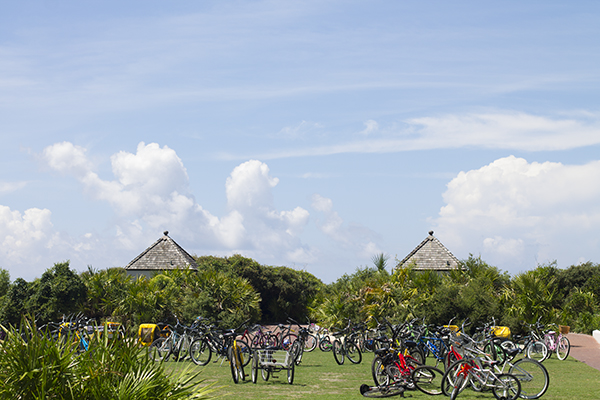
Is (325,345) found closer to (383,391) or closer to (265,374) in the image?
(265,374)

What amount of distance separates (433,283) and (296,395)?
1484 cm

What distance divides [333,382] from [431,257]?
22421 mm

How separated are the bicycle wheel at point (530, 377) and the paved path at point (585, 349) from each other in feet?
21.3

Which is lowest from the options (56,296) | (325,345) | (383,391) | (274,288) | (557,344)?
(383,391)

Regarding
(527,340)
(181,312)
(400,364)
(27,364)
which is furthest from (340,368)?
(181,312)

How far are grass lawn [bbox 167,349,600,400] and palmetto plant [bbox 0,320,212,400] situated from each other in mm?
1893

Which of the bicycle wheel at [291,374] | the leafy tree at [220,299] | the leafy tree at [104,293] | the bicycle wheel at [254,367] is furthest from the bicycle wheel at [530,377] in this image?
the leafy tree at [104,293]

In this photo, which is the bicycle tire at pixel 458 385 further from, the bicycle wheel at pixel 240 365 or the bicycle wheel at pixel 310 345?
the bicycle wheel at pixel 310 345

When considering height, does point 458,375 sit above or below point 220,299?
below

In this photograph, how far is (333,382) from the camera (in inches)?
485

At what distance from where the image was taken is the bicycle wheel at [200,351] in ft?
51.1

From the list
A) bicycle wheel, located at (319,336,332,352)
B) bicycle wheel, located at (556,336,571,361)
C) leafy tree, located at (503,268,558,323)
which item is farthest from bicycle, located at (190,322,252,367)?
leafy tree, located at (503,268,558,323)

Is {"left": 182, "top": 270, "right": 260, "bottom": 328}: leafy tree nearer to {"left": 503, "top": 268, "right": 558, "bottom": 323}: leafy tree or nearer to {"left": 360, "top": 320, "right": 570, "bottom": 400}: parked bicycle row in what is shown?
{"left": 503, "top": 268, "right": 558, "bottom": 323}: leafy tree

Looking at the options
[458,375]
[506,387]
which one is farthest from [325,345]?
[506,387]
